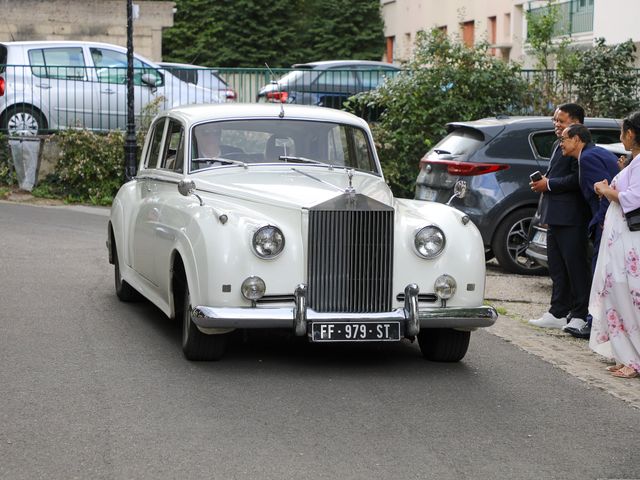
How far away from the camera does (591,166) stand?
32.7 feet

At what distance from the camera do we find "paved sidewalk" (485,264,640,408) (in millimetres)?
8438

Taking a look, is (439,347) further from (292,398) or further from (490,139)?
(490,139)

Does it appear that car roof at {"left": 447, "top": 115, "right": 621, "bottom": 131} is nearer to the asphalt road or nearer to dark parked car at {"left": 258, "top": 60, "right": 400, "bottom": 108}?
the asphalt road

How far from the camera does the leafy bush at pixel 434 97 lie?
19625 millimetres

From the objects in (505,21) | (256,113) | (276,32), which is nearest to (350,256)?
(256,113)

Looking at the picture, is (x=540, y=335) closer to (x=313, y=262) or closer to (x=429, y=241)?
(x=429, y=241)

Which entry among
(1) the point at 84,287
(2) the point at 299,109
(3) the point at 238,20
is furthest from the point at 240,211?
(3) the point at 238,20

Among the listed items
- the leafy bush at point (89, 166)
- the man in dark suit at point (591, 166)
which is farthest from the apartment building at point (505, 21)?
the man in dark suit at point (591, 166)

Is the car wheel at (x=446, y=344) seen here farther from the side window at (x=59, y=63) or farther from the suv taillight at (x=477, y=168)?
the side window at (x=59, y=63)

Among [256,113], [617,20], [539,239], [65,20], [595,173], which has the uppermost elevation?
[617,20]

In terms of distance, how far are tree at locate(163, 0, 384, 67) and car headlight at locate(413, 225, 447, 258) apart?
48.6m

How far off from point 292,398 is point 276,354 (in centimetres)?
144

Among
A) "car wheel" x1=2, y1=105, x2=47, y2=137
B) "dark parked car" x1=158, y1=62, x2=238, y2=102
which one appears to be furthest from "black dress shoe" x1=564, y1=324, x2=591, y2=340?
"car wheel" x1=2, y1=105, x2=47, y2=137

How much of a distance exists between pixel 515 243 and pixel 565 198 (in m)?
3.54
